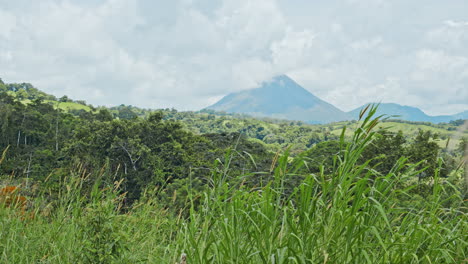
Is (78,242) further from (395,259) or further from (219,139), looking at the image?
(219,139)

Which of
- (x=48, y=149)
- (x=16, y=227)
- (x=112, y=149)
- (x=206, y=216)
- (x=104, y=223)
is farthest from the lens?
(x=48, y=149)

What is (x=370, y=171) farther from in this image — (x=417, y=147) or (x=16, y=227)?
(x=417, y=147)

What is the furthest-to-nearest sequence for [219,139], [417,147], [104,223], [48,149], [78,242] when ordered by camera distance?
[219,139] → [48,149] → [417,147] → [78,242] → [104,223]

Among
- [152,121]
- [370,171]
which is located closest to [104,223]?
[370,171]

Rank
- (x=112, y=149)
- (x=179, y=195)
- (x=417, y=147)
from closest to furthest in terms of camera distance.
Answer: (x=179, y=195) → (x=417, y=147) → (x=112, y=149)

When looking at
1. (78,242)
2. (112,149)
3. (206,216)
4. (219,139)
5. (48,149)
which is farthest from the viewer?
(219,139)

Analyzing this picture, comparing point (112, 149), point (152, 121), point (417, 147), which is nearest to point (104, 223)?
point (417, 147)

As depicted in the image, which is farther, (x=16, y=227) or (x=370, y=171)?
(x=16, y=227)

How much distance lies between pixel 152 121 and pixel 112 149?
3.30 m

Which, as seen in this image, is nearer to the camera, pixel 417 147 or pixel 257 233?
pixel 257 233

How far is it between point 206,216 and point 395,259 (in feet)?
2.49

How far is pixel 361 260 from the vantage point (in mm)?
1500

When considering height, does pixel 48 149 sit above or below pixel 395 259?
below

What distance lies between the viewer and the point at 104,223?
6.81ft
